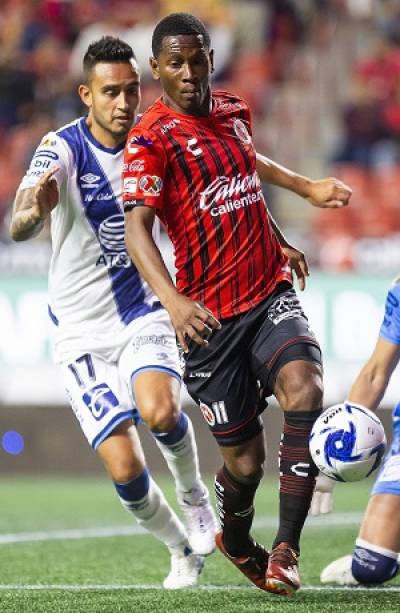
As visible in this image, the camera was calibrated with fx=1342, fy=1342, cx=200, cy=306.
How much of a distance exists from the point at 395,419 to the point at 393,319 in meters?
0.65

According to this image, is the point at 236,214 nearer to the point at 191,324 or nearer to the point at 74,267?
the point at 191,324

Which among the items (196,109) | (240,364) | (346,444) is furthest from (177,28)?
(346,444)

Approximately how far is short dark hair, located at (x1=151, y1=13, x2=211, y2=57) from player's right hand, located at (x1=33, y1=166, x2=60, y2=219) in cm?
69

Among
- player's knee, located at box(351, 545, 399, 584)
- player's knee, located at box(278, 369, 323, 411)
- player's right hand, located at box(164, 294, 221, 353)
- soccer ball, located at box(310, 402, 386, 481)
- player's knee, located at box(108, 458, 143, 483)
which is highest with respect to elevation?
player's right hand, located at box(164, 294, 221, 353)

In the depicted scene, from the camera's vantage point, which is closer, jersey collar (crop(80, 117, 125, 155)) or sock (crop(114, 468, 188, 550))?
sock (crop(114, 468, 188, 550))

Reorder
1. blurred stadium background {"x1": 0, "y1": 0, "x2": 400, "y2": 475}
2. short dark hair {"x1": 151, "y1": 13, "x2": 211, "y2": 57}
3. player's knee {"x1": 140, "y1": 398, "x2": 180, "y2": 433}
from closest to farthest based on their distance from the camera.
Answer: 1. short dark hair {"x1": 151, "y1": 13, "x2": 211, "y2": 57}
2. player's knee {"x1": 140, "y1": 398, "x2": 180, "y2": 433}
3. blurred stadium background {"x1": 0, "y1": 0, "x2": 400, "y2": 475}

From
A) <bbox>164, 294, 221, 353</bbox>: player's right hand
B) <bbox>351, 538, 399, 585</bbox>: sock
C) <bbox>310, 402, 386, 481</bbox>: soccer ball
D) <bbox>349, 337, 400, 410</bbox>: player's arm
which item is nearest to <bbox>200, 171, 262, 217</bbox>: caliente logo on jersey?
<bbox>164, 294, 221, 353</bbox>: player's right hand

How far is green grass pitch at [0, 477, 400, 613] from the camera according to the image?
5172 millimetres

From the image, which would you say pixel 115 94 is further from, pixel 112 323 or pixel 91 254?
pixel 112 323

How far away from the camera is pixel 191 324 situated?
4.89m

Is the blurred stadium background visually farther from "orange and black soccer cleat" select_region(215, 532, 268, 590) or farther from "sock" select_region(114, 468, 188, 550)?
"orange and black soccer cleat" select_region(215, 532, 268, 590)

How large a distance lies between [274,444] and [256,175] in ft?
22.0

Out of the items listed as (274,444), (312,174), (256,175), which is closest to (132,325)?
(256,175)

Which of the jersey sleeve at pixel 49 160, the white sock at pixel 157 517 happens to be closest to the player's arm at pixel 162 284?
the jersey sleeve at pixel 49 160
